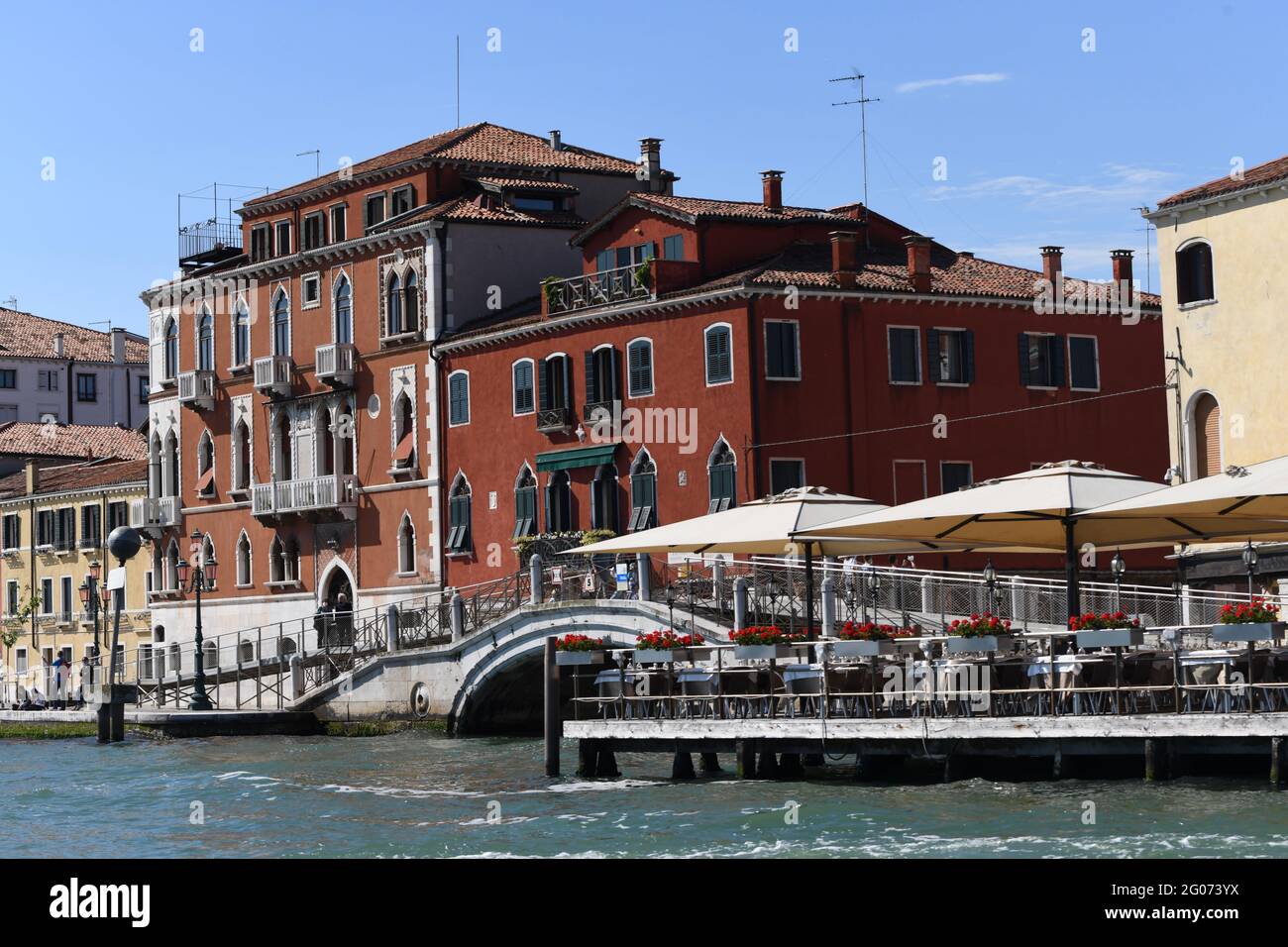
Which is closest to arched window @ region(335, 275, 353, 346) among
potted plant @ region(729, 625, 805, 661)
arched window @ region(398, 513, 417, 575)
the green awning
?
arched window @ region(398, 513, 417, 575)

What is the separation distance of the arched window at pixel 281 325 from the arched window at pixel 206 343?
307 centimetres

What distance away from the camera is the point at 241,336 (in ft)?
177

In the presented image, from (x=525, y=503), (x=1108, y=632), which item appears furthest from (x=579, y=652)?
(x=525, y=503)

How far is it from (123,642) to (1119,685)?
45.4 m

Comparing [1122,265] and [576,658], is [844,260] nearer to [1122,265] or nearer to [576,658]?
[1122,265]

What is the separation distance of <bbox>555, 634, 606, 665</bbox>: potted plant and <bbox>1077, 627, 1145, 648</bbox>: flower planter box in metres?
7.28

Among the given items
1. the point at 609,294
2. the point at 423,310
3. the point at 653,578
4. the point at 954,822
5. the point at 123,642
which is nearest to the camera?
the point at 954,822

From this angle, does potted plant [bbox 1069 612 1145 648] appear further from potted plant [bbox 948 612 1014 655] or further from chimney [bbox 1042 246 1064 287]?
chimney [bbox 1042 246 1064 287]

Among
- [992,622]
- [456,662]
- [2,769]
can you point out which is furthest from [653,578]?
[992,622]

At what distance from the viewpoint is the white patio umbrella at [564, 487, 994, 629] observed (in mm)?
25516

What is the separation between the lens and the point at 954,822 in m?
19.2

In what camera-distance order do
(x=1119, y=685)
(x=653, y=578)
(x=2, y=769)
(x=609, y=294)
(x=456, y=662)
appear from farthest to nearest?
(x=609, y=294)
(x=456, y=662)
(x=653, y=578)
(x=2, y=769)
(x=1119, y=685)

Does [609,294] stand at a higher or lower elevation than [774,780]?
higher
